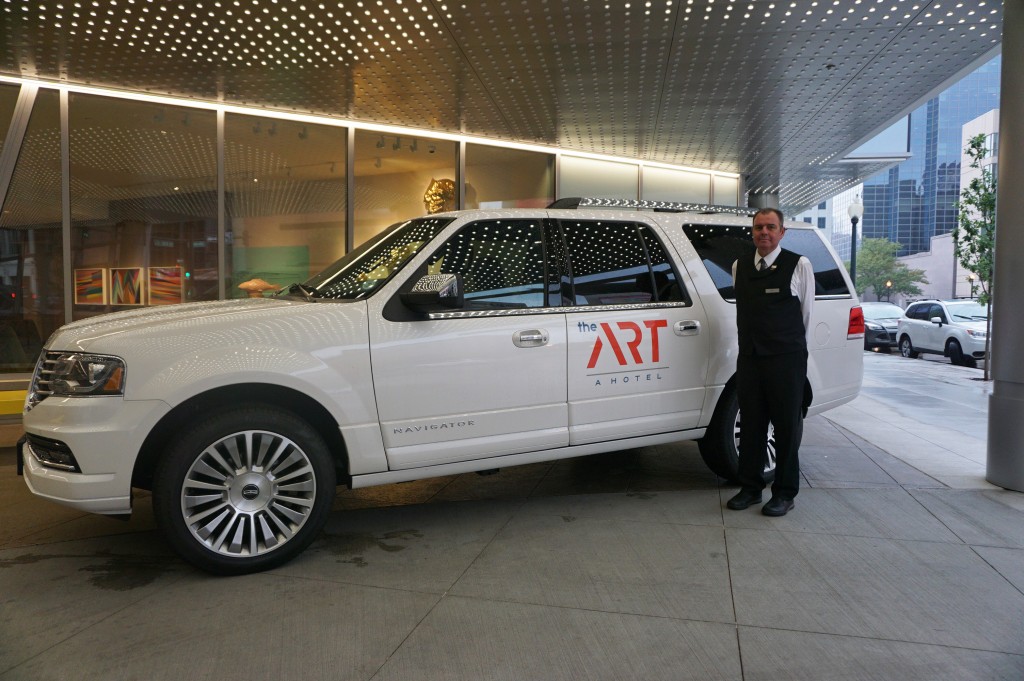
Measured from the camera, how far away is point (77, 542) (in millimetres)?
4488

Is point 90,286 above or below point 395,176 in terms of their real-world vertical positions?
below

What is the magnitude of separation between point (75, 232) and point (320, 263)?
3.70 metres

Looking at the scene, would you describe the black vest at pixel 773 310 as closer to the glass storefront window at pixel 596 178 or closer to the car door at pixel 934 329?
the glass storefront window at pixel 596 178

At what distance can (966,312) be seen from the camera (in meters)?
19.3

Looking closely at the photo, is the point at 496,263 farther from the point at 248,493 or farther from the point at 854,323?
the point at 854,323

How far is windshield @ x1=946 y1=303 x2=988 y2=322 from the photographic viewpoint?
739 inches

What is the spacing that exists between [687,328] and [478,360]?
5.42 feet

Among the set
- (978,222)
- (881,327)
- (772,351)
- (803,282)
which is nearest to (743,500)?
(772,351)

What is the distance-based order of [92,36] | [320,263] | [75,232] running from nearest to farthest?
[92,36] < [75,232] < [320,263]

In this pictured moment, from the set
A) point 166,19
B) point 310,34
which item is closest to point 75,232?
point 166,19

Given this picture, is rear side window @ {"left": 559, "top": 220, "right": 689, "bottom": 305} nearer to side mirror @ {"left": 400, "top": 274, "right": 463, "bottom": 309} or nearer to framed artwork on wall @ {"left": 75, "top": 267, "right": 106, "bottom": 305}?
side mirror @ {"left": 400, "top": 274, "right": 463, "bottom": 309}

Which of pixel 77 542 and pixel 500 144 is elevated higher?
pixel 500 144

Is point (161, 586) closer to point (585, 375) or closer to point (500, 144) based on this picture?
point (585, 375)

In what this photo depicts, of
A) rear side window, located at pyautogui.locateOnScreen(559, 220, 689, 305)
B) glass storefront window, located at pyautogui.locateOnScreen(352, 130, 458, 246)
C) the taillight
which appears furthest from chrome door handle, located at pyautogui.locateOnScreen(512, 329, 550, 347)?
glass storefront window, located at pyautogui.locateOnScreen(352, 130, 458, 246)
